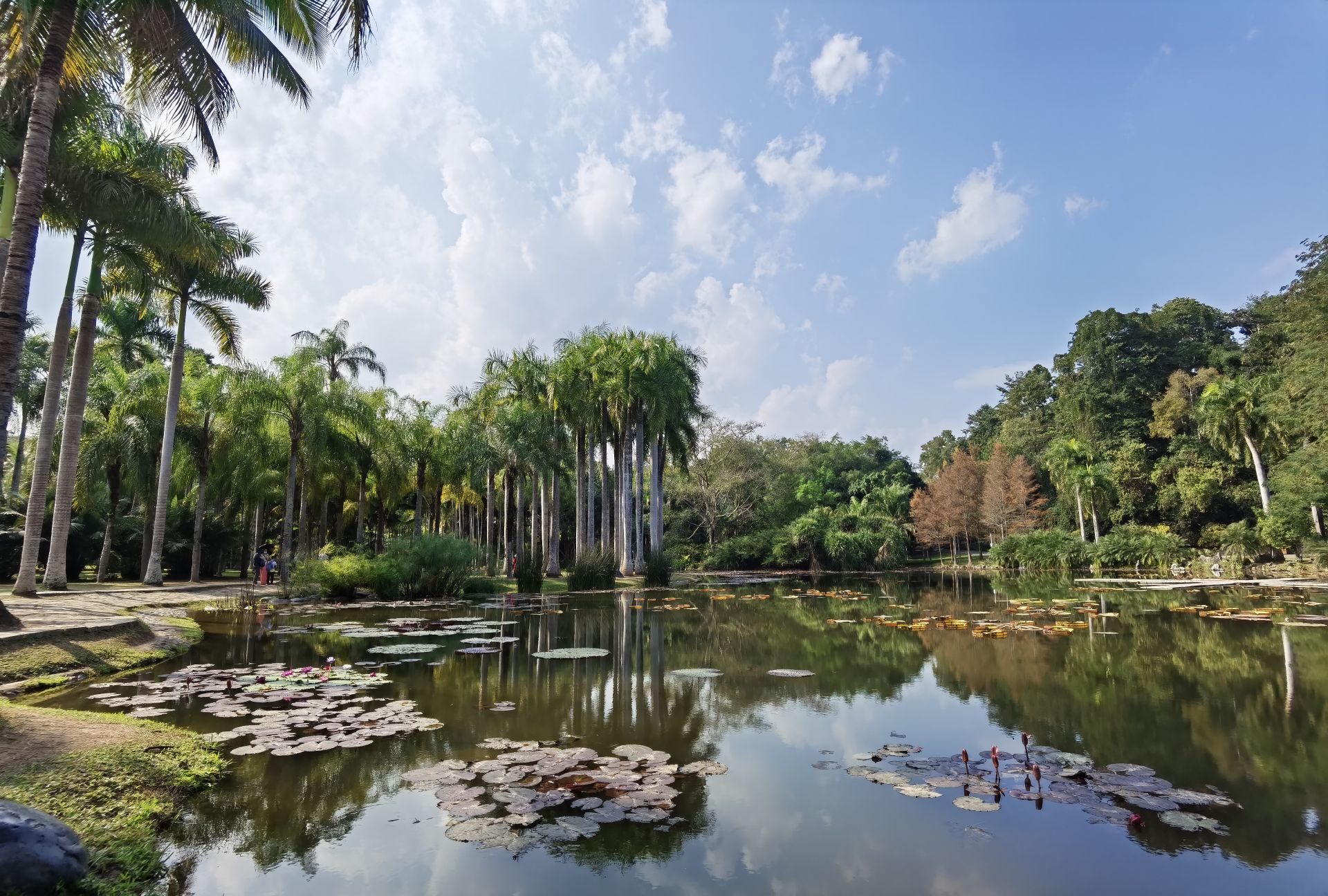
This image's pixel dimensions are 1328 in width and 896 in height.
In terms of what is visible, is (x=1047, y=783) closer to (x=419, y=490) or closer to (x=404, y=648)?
(x=404, y=648)

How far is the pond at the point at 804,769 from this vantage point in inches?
151

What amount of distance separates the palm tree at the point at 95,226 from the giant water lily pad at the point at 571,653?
11456mm

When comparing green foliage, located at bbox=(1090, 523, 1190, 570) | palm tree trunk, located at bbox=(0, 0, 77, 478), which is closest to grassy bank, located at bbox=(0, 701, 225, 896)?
palm tree trunk, located at bbox=(0, 0, 77, 478)

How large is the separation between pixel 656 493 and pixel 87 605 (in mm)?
22601

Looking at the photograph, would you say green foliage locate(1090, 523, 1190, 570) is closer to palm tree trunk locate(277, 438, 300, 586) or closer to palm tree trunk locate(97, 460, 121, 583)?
palm tree trunk locate(277, 438, 300, 586)

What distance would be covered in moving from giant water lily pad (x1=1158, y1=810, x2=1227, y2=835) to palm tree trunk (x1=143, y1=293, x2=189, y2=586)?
73.0 ft

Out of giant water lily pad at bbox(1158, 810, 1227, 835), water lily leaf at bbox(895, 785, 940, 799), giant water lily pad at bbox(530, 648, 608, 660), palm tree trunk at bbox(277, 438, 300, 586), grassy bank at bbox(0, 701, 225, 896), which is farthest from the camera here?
palm tree trunk at bbox(277, 438, 300, 586)

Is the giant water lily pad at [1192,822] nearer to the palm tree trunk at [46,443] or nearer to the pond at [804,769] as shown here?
the pond at [804,769]

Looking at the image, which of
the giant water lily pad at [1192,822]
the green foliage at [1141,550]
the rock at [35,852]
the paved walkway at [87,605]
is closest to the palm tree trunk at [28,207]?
the paved walkway at [87,605]

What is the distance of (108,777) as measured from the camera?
180 inches

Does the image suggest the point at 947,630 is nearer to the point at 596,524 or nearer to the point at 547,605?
the point at 547,605

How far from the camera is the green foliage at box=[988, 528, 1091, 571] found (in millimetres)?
35906

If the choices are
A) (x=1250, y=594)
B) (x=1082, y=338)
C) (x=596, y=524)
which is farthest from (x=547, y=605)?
(x=1082, y=338)

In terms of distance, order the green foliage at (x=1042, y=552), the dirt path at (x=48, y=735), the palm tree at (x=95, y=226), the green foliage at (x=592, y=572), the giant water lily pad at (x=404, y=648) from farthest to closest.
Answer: the green foliage at (x=1042, y=552)
the green foliage at (x=592, y=572)
the palm tree at (x=95, y=226)
the giant water lily pad at (x=404, y=648)
the dirt path at (x=48, y=735)
